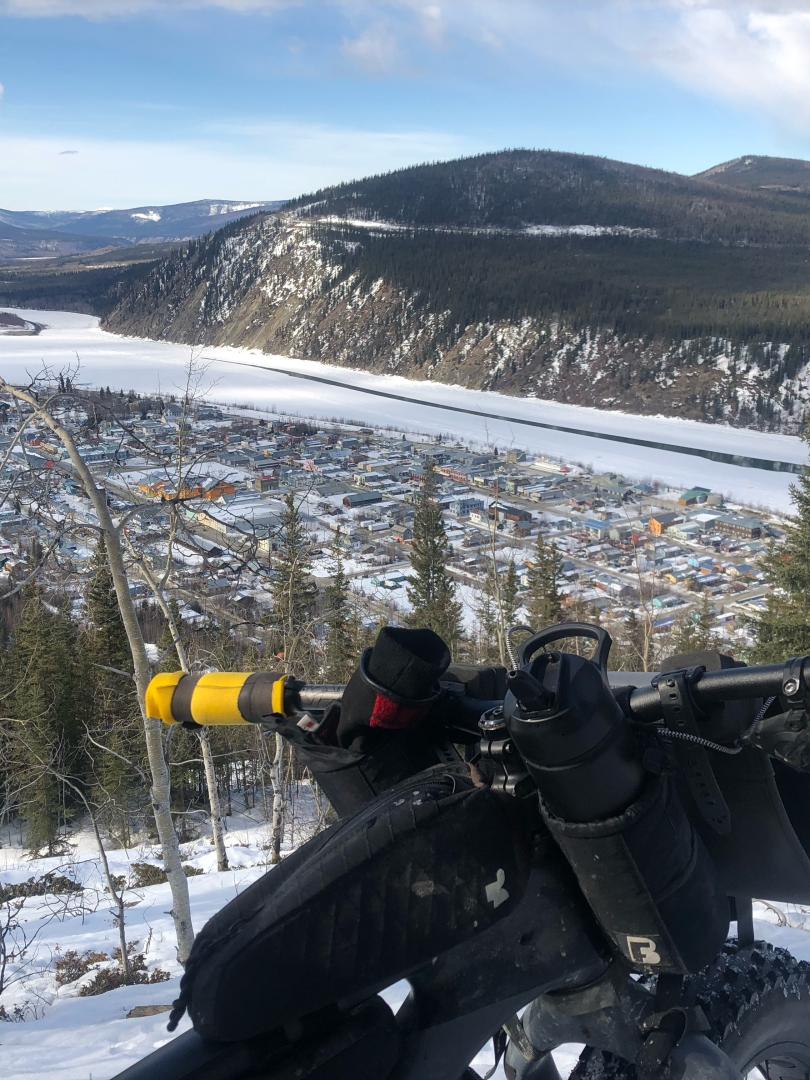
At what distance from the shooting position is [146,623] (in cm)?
2886

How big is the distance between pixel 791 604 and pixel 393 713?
13868 mm

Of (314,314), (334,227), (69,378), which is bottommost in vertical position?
(69,378)

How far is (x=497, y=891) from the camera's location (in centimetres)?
152

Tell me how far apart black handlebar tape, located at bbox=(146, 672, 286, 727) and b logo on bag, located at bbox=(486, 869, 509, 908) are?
28.4 inches

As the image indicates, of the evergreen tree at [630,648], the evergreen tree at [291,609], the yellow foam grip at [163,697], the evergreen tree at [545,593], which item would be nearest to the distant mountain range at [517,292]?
the evergreen tree at [630,648]

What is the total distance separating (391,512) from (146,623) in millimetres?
25383

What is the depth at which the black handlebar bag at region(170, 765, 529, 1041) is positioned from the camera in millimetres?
1291

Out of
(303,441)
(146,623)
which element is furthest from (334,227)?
(146,623)

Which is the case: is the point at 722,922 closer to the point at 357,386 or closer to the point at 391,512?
the point at 391,512

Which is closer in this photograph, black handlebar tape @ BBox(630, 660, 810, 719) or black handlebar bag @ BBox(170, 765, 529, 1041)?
black handlebar bag @ BBox(170, 765, 529, 1041)

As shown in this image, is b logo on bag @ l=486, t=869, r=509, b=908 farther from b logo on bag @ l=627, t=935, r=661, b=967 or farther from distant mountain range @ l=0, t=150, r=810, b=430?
distant mountain range @ l=0, t=150, r=810, b=430

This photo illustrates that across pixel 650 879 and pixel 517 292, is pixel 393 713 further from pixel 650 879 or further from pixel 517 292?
pixel 517 292

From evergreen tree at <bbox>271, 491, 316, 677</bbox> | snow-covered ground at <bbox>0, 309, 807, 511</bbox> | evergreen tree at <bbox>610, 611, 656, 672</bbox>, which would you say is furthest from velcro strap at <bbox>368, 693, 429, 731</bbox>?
snow-covered ground at <bbox>0, 309, 807, 511</bbox>

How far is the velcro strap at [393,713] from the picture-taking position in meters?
1.74
